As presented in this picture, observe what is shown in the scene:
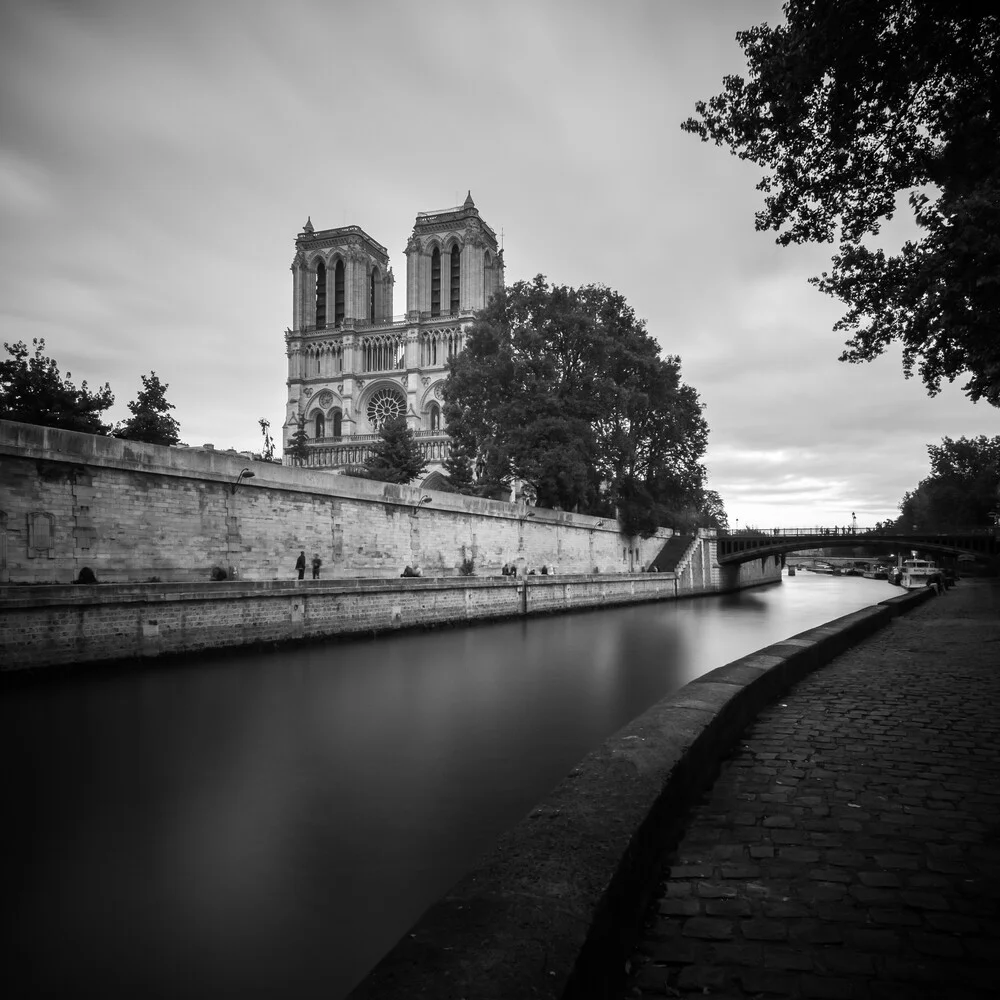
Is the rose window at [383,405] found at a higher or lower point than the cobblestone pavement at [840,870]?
higher

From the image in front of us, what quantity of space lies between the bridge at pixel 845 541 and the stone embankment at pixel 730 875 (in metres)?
41.9

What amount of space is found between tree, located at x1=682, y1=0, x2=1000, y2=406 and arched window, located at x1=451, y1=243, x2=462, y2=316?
66.2 m

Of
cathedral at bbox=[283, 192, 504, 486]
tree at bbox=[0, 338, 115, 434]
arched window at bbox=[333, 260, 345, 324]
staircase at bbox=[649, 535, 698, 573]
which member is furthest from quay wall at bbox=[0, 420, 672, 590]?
arched window at bbox=[333, 260, 345, 324]

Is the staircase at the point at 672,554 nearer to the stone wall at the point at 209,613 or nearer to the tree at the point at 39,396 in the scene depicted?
the stone wall at the point at 209,613

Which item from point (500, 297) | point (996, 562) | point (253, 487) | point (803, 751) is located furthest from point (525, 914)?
point (996, 562)

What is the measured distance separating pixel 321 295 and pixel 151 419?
52.6 m

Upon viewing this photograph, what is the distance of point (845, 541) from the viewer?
144ft

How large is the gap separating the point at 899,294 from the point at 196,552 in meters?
14.7

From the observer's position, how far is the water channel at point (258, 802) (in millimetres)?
4180

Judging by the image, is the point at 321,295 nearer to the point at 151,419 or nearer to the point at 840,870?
the point at 151,419

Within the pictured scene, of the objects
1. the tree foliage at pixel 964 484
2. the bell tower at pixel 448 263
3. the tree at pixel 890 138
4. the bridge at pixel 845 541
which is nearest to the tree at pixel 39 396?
the tree at pixel 890 138

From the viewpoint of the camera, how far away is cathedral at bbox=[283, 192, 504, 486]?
6800 cm

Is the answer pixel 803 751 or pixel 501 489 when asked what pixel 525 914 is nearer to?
pixel 803 751

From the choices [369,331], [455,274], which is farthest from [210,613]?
[455,274]
